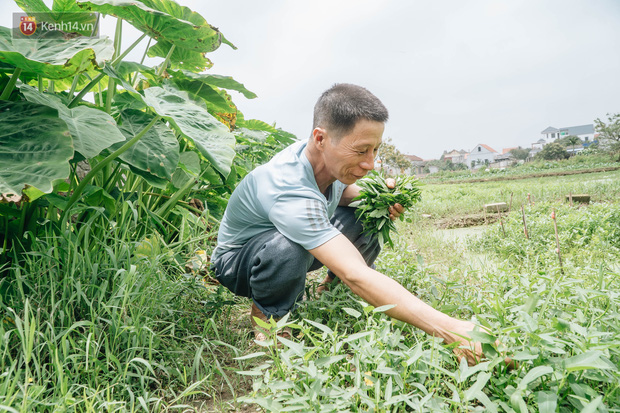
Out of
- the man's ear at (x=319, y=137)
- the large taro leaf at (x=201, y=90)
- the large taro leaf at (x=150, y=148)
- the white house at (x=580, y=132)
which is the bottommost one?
the large taro leaf at (x=150, y=148)

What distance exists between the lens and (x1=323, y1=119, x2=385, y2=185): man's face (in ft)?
5.31

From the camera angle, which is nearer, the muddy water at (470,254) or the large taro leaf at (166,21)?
the large taro leaf at (166,21)

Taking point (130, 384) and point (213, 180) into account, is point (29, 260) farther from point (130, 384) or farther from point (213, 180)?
point (213, 180)

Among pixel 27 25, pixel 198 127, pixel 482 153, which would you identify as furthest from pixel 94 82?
pixel 482 153

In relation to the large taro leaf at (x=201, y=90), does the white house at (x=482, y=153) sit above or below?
below

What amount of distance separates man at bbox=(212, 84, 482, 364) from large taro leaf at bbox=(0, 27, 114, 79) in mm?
750

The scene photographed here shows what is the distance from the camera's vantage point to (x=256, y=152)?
4.11 metres

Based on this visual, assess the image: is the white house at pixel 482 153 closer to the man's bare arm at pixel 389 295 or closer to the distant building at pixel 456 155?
the distant building at pixel 456 155

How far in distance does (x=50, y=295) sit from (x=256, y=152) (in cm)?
275

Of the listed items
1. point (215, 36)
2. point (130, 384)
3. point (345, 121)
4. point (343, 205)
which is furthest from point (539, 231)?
point (130, 384)

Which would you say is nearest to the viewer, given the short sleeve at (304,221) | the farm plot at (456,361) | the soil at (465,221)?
the farm plot at (456,361)

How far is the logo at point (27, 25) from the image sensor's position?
69.5 inches

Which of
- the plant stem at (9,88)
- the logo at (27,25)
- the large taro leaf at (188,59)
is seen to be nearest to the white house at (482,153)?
Result: the large taro leaf at (188,59)

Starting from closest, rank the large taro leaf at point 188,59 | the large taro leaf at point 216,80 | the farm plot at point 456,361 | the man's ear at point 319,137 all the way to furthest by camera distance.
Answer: the farm plot at point 456,361 < the man's ear at point 319,137 < the large taro leaf at point 216,80 < the large taro leaf at point 188,59
